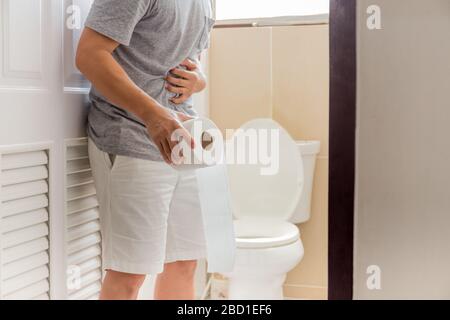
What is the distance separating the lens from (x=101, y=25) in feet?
2.53

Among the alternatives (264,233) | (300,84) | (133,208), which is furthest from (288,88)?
(133,208)

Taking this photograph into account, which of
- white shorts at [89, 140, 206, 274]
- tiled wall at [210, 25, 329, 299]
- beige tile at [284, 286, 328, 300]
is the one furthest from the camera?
tiled wall at [210, 25, 329, 299]

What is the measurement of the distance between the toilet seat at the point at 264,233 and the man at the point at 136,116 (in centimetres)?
46

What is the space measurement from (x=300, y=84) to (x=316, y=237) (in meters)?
0.44

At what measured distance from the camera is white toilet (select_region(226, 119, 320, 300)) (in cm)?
139

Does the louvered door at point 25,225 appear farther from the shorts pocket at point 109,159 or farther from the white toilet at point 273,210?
the white toilet at point 273,210

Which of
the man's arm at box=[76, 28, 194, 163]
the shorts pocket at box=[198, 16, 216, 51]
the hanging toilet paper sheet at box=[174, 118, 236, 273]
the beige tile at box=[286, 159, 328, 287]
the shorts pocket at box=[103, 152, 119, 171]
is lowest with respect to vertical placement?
the beige tile at box=[286, 159, 328, 287]

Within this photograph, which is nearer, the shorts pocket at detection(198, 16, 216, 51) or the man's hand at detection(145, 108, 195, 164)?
the man's hand at detection(145, 108, 195, 164)

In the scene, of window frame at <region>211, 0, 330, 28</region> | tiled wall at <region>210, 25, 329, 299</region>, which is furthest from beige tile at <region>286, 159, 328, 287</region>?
window frame at <region>211, 0, 330, 28</region>

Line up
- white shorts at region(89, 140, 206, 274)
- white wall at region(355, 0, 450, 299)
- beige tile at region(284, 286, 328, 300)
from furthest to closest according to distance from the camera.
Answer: beige tile at region(284, 286, 328, 300) → white shorts at region(89, 140, 206, 274) → white wall at region(355, 0, 450, 299)

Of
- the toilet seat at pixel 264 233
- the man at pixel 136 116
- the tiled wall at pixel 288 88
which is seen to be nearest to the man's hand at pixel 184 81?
the man at pixel 136 116

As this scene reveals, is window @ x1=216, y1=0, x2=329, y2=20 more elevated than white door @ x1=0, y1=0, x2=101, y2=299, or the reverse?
window @ x1=216, y1=0, x2=329, y2=20

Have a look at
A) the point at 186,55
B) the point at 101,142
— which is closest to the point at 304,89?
the point at 186,55

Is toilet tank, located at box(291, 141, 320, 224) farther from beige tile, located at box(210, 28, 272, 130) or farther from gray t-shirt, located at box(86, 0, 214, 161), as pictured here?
gray t-shirt, located at box(86, 0, 214, 161)
